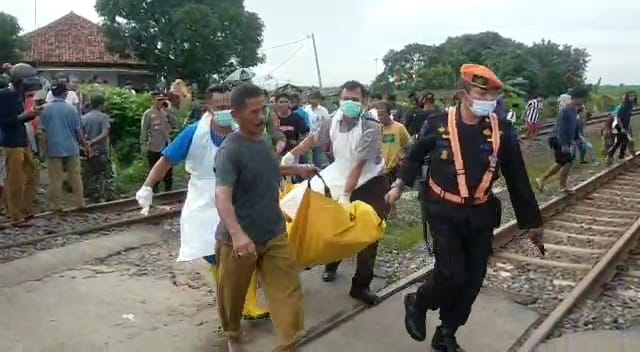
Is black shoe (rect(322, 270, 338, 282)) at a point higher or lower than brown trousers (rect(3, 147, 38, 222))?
lower

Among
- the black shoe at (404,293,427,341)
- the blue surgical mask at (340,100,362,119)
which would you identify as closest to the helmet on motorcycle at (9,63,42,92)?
the blue surgical mask at (340,100,362,119)

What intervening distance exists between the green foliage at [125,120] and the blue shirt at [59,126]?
590 centimetres

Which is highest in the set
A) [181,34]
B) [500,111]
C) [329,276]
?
[181,34]

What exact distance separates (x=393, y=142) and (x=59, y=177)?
4.50m

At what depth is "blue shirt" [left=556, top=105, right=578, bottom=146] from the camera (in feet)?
40.9

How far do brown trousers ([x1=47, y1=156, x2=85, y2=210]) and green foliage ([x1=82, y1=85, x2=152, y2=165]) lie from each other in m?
5.45

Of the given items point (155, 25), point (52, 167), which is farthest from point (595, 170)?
point (155, 25)

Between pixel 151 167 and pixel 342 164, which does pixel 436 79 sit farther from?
pixel 342 164

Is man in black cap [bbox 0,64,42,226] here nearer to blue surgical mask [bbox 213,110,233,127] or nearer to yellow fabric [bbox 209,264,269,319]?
yellow fabric [bbox 209,264,269,319]

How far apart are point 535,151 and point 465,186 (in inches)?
714

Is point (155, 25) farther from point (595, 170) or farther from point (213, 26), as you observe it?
point (595, 170)

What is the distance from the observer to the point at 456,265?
4.62 meters

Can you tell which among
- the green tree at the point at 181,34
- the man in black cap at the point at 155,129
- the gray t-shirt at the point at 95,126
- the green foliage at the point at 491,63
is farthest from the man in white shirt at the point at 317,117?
the green tree at the point at 181,34

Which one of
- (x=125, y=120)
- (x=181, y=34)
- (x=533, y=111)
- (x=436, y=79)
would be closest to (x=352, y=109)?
(x=125, y=120)
